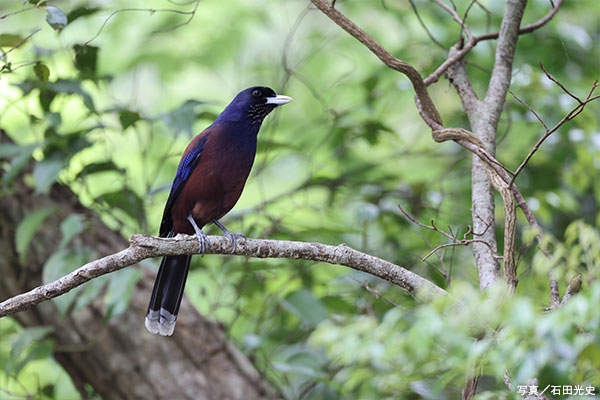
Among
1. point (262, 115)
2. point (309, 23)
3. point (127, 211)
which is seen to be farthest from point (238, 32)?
point (127, 211)

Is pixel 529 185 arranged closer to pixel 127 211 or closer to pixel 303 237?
pixel 303 237

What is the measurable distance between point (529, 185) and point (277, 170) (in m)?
3.13

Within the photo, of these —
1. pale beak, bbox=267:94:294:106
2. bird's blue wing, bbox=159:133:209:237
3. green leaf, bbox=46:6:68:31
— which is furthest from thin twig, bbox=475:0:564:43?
green leaf, bbox=46:6:68:31

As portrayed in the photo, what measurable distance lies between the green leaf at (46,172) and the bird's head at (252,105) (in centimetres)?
106

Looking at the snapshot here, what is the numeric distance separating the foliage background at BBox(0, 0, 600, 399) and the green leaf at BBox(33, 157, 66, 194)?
0.04ft

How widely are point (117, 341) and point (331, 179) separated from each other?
1897 millimetres

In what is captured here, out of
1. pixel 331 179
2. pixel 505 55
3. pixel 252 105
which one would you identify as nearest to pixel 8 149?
pixel 252 105

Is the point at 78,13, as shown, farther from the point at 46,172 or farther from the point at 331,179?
the point at 331,179

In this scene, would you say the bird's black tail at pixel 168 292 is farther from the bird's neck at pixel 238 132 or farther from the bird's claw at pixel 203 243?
the bird's claw at pixel 203 243

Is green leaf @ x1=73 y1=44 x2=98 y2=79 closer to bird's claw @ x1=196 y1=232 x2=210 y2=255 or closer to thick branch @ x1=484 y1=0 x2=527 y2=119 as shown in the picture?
bird's claw @ x1=196 y1=232 x2=210 y2=255

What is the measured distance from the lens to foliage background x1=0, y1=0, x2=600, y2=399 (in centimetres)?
216

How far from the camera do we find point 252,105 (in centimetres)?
418

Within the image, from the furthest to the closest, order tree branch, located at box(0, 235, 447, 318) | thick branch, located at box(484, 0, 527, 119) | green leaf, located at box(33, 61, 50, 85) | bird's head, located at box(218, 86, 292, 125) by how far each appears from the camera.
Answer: bird's head, located at box(218, 86, 292, 125) → green leaf, located at box(33, 61, 50, 85) → thick branch, located at box(484, 0, 527, 119) → tree branch, located at box(0, 235, 447, 318)

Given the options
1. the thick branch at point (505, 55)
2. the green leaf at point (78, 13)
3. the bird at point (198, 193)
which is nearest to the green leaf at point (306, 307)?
the bird at point (198, 193)
